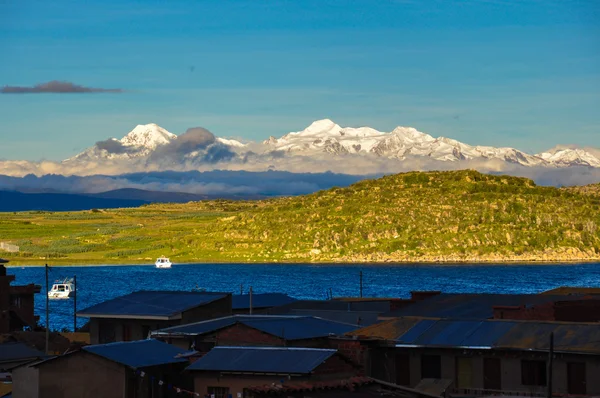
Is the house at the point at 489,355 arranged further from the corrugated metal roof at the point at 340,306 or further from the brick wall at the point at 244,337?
the corrugated metal roof at the point at 340,306

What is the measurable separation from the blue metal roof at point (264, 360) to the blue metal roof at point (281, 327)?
5320 mm

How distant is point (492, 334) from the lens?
1526 inches

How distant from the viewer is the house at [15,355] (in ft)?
160

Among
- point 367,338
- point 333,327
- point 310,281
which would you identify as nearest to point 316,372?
point 367,338

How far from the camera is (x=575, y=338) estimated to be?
37.1 meters

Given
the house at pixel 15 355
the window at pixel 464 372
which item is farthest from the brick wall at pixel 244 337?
the house at pixel 15 355

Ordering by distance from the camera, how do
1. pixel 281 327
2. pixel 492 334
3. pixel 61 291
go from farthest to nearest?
pixel 61 291, pixel 281 327, pixel 492 334

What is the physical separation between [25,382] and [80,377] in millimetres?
2053

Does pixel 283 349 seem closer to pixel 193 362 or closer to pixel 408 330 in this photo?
pixel 193 362

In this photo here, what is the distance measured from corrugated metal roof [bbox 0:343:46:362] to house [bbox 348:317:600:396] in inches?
642

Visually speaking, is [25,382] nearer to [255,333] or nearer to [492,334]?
[255,333]

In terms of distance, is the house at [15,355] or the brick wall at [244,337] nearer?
the brick wall at [244,337]

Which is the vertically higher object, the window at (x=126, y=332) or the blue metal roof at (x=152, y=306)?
the blue metal roof at (x=152, y=306)

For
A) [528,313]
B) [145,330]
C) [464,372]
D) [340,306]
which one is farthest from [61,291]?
[464,372]
